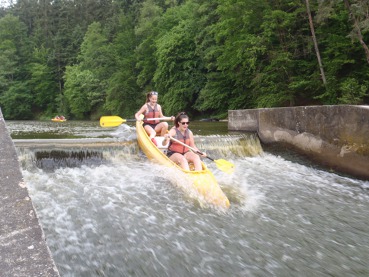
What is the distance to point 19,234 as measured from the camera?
134 centimetres

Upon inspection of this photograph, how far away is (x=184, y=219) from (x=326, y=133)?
12.9ft

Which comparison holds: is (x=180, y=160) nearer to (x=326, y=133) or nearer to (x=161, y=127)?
(x=161, y=127)

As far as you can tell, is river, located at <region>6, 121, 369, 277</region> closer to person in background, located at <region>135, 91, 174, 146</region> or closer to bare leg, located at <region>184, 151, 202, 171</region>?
bare leg, located at <region>184, 151, 202, 171</region>

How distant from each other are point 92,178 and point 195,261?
3.19 meters

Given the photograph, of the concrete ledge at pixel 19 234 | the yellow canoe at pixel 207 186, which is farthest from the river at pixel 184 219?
the concrete ledge at pixel 19 234

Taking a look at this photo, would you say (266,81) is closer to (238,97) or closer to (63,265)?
(238,97)

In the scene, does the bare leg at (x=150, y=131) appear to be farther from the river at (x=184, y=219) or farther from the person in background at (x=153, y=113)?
the river at (x=184, y=219)

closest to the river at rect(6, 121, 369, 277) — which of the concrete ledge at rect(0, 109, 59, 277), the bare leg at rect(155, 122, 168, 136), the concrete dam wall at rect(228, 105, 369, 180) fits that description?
the concrete dam wall at rect(228, 105, 369, 180)

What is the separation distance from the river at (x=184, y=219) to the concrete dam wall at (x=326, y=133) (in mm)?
319

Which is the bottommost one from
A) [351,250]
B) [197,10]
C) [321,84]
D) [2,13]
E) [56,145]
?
[351,250]

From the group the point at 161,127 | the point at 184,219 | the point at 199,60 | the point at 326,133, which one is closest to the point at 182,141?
the point at 184,219

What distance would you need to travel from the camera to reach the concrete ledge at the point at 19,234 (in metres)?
1.19

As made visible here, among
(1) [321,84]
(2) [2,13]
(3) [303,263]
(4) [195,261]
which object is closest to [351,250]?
(3) [303,263]

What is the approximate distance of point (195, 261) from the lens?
2930mm
